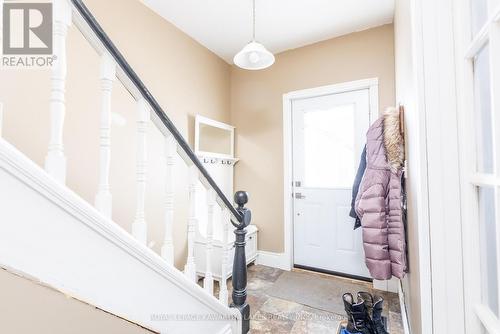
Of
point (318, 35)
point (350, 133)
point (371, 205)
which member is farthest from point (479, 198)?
point (318, 35)

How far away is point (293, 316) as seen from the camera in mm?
1814

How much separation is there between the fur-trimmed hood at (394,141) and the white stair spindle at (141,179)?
1528 millimetres

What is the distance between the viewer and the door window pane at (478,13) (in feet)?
2.04

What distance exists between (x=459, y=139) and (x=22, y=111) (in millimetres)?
2106

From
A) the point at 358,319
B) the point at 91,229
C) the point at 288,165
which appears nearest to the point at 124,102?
the point at 91,229

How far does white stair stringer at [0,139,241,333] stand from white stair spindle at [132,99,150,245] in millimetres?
67

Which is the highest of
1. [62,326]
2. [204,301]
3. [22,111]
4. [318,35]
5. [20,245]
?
[318,35]

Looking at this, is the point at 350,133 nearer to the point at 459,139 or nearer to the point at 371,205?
the point at 371,205

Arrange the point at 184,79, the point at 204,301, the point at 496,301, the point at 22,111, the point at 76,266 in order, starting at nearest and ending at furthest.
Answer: the point at 496,301 < the point at 76,266 < the point at 204,301 < the point at 22,111 < the point at 184,79

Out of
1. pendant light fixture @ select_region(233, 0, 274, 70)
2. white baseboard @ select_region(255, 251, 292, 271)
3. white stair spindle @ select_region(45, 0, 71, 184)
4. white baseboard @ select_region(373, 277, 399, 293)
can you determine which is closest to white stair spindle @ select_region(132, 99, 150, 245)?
white stair spindle @ select_region(45, 0, 71, 184)

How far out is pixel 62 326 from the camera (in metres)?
0.73

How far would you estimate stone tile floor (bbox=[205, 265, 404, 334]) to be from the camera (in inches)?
65.6

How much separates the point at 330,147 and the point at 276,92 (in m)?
0.94

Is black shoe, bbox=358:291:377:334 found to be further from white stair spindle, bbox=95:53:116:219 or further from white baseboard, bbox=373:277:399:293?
white stair spindle, bbox=95:53:116:219
